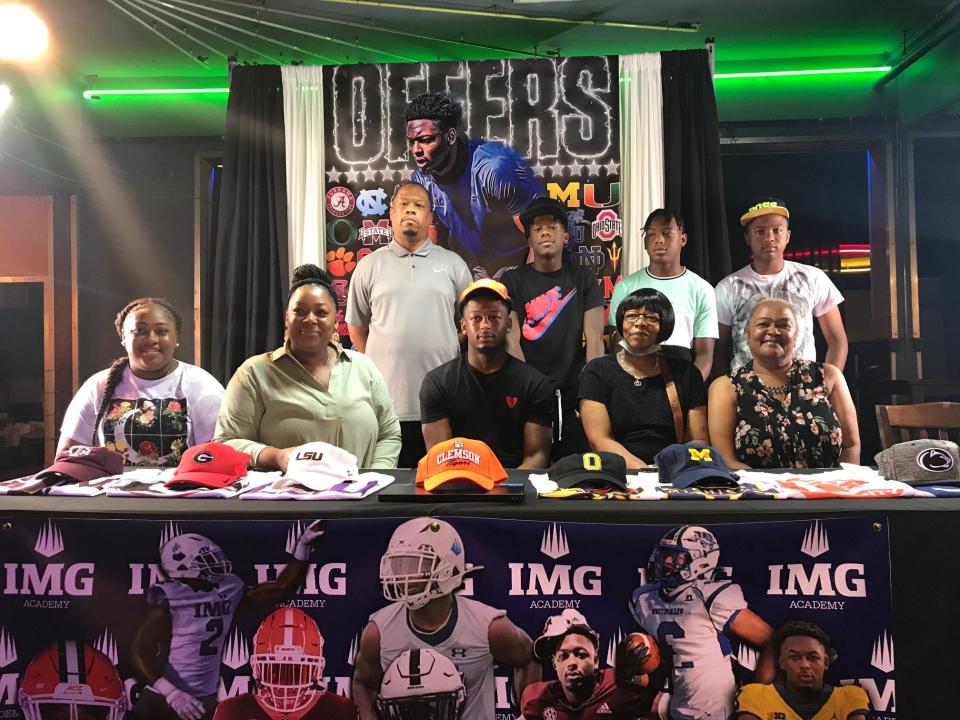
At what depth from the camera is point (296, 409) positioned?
89.6 inches

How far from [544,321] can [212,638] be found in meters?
2.18

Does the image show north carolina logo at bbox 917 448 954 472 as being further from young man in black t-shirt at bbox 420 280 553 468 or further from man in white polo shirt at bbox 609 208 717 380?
man in white polo shirt at bbox 609 208 717 380

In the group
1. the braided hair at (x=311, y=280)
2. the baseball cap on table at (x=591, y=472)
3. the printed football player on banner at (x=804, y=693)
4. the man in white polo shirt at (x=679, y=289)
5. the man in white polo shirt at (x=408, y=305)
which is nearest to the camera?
the printed football player on banner at (x=804, y=693)

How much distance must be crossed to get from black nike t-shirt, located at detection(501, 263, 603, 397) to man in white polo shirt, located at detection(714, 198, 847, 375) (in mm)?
695

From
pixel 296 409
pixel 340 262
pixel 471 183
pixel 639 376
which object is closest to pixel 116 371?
pixel 296 409

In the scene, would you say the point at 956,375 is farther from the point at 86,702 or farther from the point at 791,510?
the point at 86,702

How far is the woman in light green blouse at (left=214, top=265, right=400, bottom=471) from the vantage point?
226cm

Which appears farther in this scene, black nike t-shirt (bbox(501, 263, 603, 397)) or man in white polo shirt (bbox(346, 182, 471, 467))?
man in white polo shirt (bbox(346, 182, 471, 467))

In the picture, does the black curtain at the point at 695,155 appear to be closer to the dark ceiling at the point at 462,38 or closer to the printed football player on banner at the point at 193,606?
the dark ceiling at the point at 462,38

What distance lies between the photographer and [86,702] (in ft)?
4.80

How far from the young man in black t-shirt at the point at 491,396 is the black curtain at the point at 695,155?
1.68 metres

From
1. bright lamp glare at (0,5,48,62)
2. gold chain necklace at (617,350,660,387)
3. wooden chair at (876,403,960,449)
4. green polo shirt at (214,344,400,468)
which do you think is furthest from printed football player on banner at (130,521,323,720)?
bright lamp glare at (0,5,48,62)

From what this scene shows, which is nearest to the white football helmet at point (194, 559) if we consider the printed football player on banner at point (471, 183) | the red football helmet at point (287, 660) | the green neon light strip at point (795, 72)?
the red football helmet at point (287, 660)

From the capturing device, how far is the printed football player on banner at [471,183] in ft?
12.4
